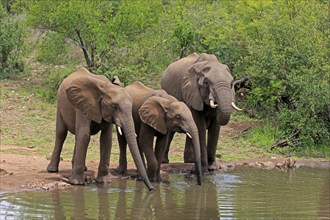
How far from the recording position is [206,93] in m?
14.3

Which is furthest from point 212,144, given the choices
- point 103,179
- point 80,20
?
point 80,20

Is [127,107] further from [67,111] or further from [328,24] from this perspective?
[328,24]

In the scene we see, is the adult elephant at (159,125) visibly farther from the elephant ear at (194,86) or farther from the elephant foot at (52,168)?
the elephant foot at (52,168)

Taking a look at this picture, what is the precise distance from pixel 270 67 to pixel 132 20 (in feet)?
16.8

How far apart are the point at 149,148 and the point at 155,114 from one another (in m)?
0.55

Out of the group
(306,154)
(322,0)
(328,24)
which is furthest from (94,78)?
(322,0)

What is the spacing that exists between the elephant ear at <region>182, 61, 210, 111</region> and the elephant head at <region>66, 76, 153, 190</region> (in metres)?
2.23

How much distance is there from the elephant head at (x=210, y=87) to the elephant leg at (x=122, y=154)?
151 centimetres

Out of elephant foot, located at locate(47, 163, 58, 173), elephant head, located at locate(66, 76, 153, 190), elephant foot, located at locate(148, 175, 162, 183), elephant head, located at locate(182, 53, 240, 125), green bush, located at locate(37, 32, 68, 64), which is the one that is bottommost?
elephant foot, located at locate(148, 175, 162, 183)

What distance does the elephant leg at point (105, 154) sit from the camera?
12797 mm

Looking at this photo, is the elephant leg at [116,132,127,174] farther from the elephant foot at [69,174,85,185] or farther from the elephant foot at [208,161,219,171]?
the elephant foot at [208,161,219,171]

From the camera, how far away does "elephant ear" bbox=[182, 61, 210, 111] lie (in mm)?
14414

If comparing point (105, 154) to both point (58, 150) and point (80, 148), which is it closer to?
point (80, 148)

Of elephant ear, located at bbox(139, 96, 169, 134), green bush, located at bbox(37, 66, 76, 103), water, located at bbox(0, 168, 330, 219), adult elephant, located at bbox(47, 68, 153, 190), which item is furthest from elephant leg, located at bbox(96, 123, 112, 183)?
green bush, located at bbox(37, 66, 76, 103)
